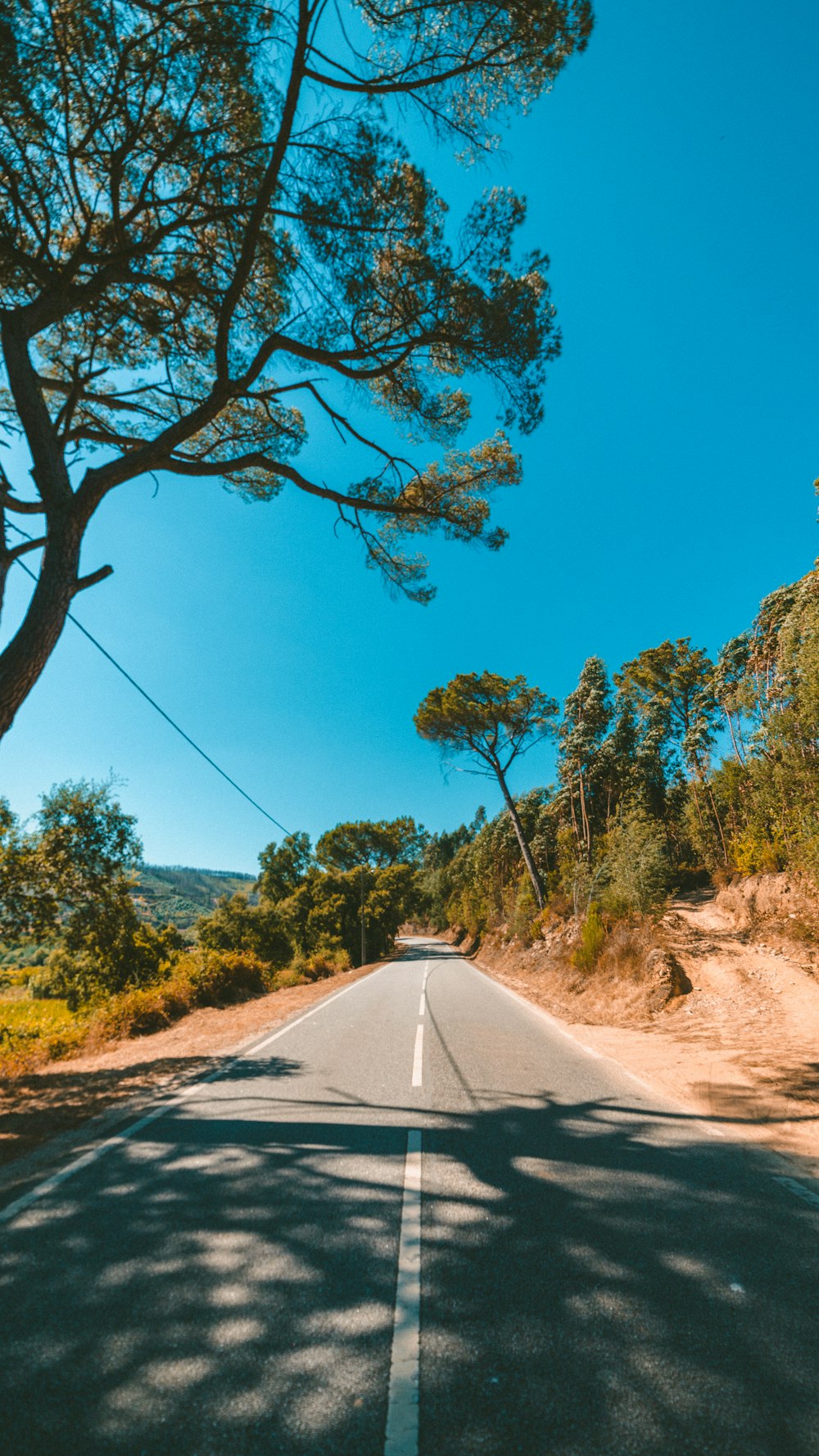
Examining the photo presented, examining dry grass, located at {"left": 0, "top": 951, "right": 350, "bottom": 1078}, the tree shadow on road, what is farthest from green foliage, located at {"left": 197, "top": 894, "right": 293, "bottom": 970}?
the tree shadow on road

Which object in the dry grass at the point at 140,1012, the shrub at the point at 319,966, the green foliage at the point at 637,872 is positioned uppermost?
the green foliage at the point at 637,872

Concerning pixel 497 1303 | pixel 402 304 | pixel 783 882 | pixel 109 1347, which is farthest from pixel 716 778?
pixel 109 1347

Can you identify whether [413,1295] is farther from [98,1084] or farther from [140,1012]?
[140,1012]

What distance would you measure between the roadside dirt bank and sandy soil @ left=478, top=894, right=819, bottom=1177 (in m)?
0.02

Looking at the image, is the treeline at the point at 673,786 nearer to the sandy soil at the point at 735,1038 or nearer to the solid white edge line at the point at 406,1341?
the sandy soil at the point at 735,1038

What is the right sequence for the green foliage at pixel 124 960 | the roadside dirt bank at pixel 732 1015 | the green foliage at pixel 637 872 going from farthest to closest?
the green foliage at pixel 124 960 → the green foliage at pixel 637 872 → the roadside dirt bank at pixel 732 1015

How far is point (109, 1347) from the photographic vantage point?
214 centimetres

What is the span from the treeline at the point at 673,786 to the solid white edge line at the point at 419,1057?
→ 227 inches

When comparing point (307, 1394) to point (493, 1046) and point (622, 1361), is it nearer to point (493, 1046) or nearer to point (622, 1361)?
point (622, 1361)

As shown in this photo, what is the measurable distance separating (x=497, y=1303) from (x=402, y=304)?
356 inches

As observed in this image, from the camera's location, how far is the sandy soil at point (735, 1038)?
15.6 feet

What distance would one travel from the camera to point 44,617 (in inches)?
207

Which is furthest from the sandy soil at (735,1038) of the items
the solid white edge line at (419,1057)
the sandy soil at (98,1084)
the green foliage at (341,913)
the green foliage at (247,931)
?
the green foliage at (247,931)

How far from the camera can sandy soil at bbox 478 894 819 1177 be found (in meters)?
4.77
